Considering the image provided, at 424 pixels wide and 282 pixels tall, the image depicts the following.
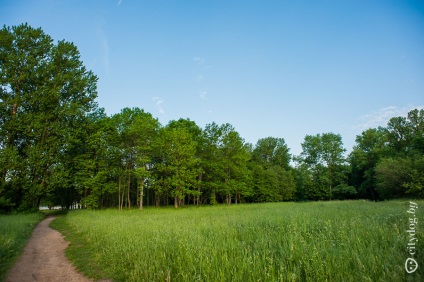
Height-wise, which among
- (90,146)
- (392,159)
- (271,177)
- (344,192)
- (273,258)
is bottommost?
(344,192)

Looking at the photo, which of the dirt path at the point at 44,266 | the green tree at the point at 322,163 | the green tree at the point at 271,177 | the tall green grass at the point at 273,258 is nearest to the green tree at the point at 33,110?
the dirt path at the point at 44,266

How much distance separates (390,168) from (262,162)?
40062 mm

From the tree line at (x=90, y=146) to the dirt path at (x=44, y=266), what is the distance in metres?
19.9

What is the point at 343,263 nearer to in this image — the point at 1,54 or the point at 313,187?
the point at 1,54

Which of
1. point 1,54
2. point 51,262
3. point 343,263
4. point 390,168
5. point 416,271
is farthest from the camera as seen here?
point 390,168

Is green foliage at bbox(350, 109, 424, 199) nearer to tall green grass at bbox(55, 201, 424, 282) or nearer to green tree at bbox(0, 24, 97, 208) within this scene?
tall green grass at bbox(55, 201, 424, 282)

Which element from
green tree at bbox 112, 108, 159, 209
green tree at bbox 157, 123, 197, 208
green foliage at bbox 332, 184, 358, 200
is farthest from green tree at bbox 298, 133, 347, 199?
green tree at bbox 112, 108, 159, 209

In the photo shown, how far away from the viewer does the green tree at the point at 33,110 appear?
26.4m

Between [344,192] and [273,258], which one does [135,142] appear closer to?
[273,258]

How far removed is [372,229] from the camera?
6.61 metres

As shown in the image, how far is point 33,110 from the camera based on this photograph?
96.8ft

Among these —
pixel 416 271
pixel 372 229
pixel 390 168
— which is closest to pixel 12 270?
pixel 416 271

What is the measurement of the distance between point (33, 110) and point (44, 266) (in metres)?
29.6

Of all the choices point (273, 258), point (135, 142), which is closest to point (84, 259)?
point (273, 258)
